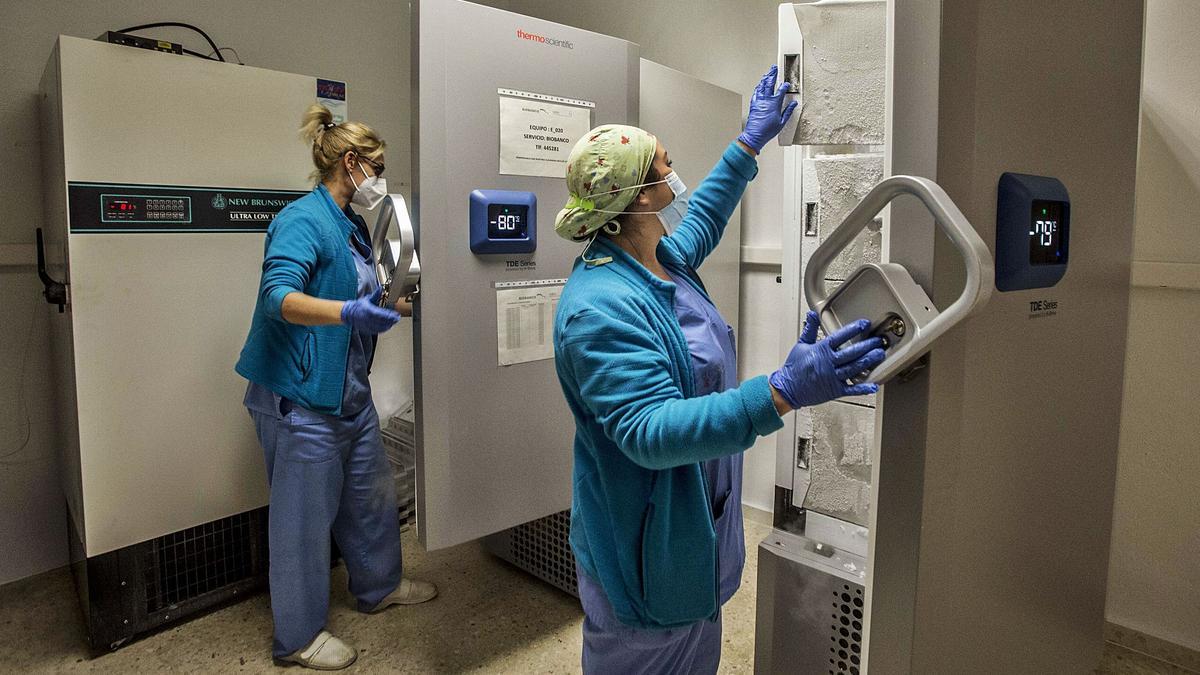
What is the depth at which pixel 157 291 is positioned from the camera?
2.14 m

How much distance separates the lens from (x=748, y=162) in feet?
A: 5.20

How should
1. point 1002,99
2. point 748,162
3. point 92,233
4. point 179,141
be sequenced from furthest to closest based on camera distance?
point 179,141 < point 92,233 < point 748,162 < point 1002,99

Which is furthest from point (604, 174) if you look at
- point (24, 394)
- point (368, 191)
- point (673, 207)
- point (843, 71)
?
point (24, 394)

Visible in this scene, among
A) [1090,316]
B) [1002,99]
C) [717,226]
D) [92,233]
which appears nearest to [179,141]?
[92,233]

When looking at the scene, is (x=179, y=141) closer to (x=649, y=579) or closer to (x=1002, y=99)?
(x=649, y=579)

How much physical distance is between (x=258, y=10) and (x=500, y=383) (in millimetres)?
2009

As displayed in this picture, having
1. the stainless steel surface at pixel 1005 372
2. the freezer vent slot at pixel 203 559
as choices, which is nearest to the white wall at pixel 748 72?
the stainless steel surface at pixel 1005 372

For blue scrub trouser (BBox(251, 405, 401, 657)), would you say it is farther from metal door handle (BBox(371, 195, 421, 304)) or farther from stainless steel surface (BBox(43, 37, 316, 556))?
metal door handle (BBox(371, 195, 421, 304))

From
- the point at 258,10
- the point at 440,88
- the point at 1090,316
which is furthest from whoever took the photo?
the point at 258,10

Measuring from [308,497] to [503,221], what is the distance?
964mm

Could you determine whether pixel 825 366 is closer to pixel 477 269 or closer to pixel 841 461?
pixel 841 461

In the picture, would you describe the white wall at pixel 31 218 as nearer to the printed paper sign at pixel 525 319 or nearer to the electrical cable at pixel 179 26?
the electrical cable at pixel 179 26

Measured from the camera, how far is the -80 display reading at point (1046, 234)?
1.08 metres

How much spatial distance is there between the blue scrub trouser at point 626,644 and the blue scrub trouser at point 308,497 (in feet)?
3.49
